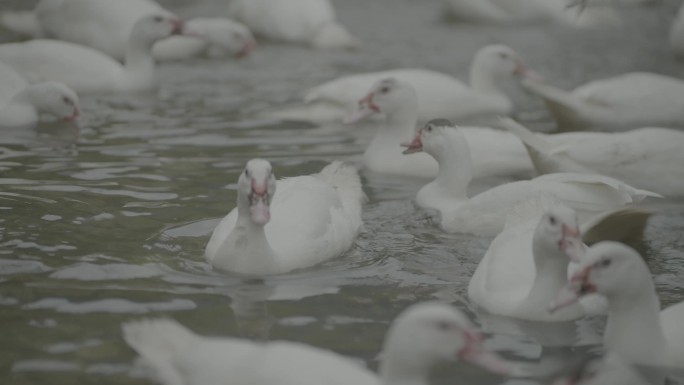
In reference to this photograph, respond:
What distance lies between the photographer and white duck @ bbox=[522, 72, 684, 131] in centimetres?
1092

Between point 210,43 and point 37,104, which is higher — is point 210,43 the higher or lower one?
the higher one

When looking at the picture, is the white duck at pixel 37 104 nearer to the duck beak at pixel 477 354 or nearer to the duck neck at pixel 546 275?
the duck neck at pixel 546 275

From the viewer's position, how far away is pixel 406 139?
9938mm

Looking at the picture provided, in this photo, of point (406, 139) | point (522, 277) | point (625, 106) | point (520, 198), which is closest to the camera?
point (522, 277)

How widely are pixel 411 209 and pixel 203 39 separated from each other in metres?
4.88

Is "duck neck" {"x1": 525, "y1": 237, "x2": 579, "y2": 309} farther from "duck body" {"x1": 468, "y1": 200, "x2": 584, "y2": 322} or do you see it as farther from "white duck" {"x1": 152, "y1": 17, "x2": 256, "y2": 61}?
"white duck" {"x1": 152, "y1": 17, "x2": 256, "y2": 61}

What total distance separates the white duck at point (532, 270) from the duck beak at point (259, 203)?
46.3 inches

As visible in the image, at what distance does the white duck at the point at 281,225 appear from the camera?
21.8 ft

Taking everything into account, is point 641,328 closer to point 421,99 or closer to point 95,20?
point 421,99

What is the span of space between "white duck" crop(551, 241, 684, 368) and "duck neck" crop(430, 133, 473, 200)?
109 inches

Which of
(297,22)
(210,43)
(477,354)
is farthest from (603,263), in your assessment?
(297,22)

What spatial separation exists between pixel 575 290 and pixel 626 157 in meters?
3.20

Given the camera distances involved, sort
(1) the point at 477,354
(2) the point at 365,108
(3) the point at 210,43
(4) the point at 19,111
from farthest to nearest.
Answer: (3) the point at 210,43, (4) the point at 19,111, (2) the point at 365,108, (1) the point at 477,354

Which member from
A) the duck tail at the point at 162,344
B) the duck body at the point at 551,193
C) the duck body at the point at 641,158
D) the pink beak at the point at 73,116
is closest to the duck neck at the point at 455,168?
the duck body at the point at 551,193
